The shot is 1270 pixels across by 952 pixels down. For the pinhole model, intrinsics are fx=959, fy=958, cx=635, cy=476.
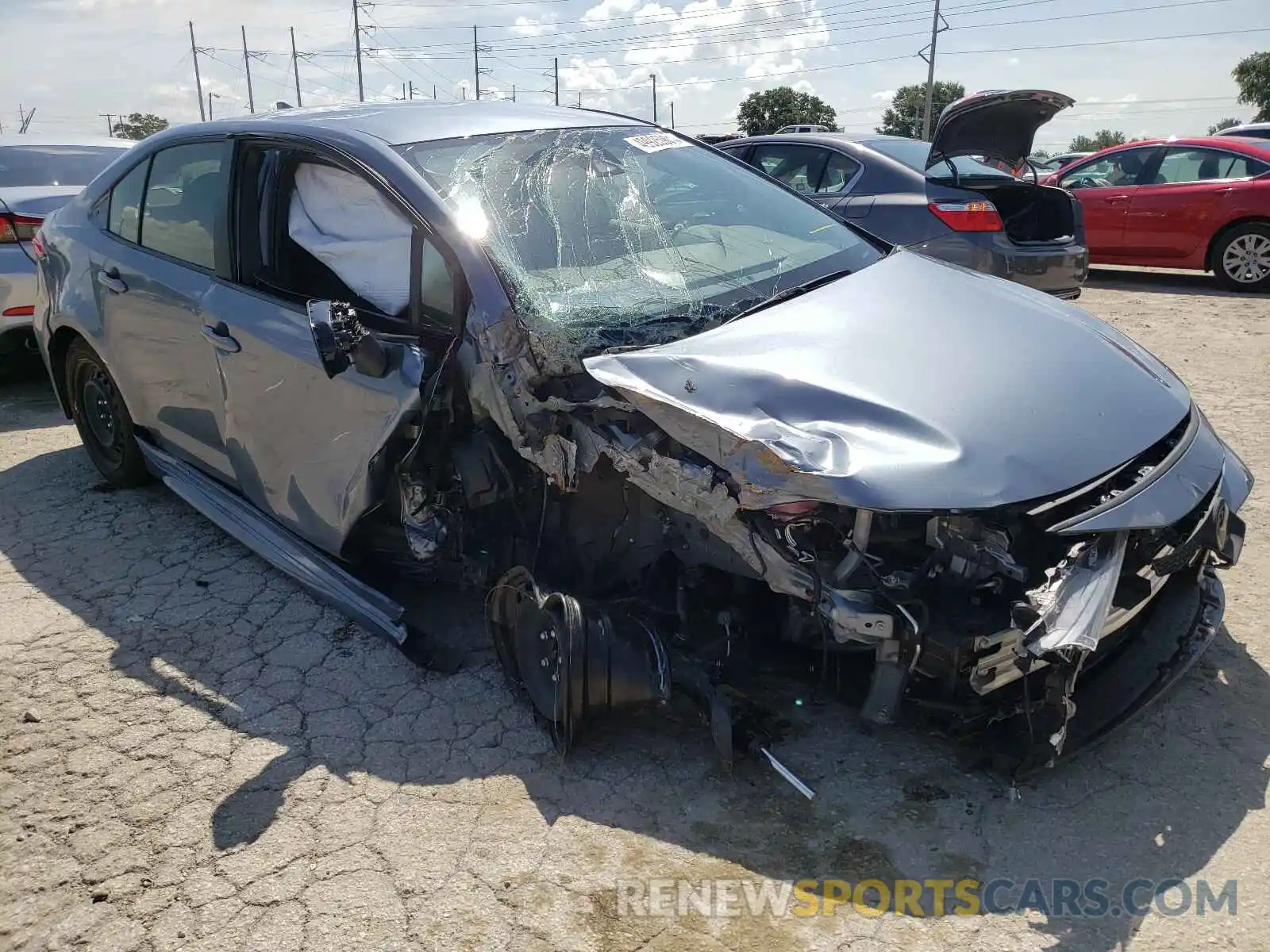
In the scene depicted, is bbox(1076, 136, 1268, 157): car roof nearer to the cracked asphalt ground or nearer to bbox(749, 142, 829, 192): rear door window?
bbox(749, 142, 829, 192): rear door window

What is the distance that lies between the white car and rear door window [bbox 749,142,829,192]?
15.7 ft

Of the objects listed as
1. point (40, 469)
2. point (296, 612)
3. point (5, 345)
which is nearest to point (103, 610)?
point (296, 612)

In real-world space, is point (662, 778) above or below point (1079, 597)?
below

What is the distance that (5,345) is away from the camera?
6.18 meters

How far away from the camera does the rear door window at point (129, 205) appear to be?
163 inches

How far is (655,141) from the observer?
12.6ft

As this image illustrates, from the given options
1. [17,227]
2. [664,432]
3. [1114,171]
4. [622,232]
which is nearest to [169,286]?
[622,232]

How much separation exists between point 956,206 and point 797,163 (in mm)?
1433

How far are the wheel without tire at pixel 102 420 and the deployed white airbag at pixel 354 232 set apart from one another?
5.26 ft

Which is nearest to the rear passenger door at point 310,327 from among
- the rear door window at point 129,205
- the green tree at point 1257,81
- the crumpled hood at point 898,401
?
the crumpled hood at point 898,401

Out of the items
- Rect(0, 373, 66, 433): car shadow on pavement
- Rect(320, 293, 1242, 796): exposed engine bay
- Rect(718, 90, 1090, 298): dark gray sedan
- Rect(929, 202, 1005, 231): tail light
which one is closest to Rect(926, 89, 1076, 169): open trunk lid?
Rect(718, 90, 1090, 298): dark gray sedan

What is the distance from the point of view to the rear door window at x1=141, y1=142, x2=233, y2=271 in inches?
142

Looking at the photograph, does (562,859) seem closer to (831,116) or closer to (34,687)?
(34,687)

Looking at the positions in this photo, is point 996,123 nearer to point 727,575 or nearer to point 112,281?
point 727,575
